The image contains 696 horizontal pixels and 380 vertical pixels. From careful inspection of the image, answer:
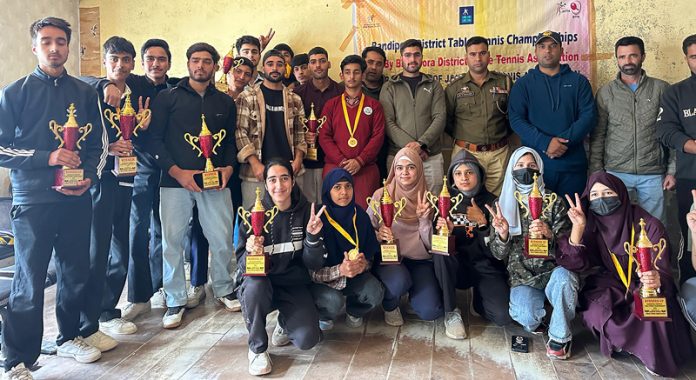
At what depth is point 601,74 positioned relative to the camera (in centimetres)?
448

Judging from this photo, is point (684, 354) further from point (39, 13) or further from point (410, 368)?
point (39, 13)

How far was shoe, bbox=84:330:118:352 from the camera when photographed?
2770 millimetres

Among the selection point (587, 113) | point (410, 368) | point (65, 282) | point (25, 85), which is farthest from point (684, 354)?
point (25, 85)

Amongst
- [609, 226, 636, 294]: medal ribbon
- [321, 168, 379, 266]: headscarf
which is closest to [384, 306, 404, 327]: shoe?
[321, 168, 379, 266]: headscarf

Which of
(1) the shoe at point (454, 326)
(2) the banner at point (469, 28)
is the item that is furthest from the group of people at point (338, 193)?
(2) the banner at point (469, 28)

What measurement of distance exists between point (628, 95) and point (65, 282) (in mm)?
4088

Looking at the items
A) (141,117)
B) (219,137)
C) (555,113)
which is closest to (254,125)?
(219,137)

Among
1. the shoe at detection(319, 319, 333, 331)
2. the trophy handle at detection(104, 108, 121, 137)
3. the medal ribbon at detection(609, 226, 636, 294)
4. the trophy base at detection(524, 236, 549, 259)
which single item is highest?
the trophy handle at detection(104, 108, 121, 137)

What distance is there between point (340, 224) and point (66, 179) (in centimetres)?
148

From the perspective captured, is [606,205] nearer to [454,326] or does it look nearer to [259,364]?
[454,326]

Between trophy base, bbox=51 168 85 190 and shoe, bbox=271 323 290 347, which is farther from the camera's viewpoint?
shoe, bbox=271 323 290 347

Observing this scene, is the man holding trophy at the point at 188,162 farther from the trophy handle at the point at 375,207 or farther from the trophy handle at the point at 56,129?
the trophy handle at the point at 375,207

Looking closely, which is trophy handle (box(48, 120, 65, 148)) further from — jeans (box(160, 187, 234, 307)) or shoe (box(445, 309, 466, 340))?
shoe (box(445, 309, 466, 340))

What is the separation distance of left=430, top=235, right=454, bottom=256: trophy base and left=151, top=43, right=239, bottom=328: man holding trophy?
147 centimetres
